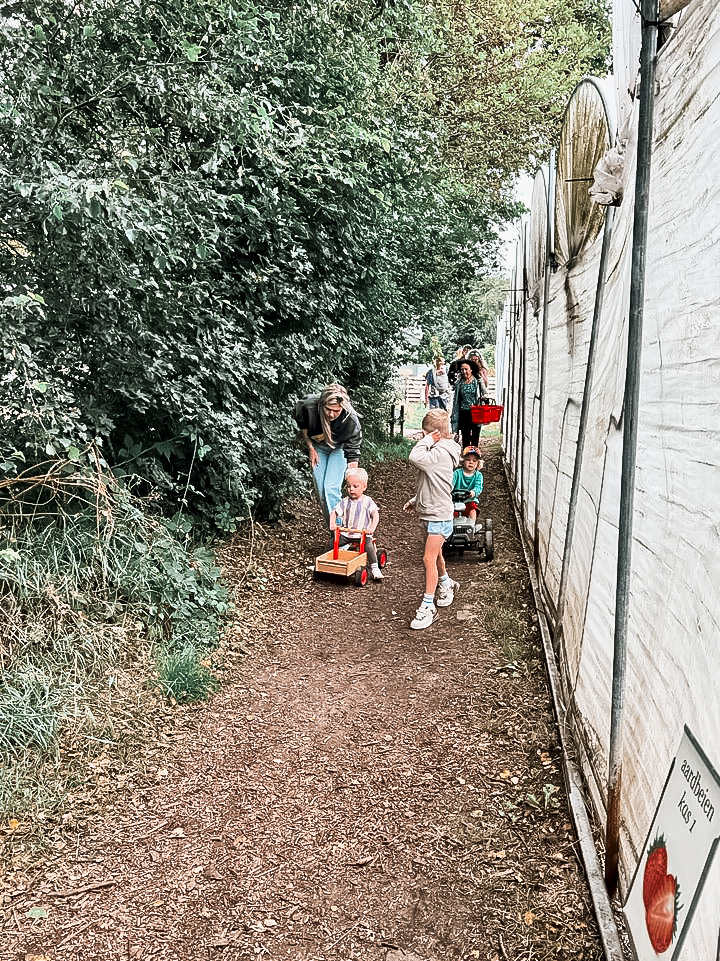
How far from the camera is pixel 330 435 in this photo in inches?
279

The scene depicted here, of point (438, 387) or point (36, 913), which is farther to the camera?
point (438, 387)

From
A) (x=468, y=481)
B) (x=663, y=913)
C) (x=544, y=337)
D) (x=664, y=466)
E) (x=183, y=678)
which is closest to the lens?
(x=663, y=913)

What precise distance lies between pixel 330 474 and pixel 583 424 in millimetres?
3682

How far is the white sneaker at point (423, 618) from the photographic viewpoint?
20.1ft

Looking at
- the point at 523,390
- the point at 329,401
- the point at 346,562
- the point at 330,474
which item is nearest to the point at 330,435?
the point at 329,401

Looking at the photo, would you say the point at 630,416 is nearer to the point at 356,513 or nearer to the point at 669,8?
the point at 669,8

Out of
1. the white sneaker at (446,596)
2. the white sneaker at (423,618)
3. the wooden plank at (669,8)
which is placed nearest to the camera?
the wooden plank at (669,8)

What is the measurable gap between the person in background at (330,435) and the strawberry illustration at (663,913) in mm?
5109

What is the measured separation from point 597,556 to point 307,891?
212 cm

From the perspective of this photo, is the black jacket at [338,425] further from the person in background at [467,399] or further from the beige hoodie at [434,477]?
the person in background at [467,399]

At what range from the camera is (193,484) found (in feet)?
22.6

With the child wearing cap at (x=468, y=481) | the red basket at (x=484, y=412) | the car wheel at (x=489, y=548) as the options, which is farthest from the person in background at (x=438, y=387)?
the car wheel at (x=489, y=548)

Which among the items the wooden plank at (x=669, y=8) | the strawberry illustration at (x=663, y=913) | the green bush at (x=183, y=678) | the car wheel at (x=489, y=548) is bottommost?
the green bush at (x=183, y=678)

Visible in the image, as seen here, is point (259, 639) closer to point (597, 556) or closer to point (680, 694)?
point (597, 556)
